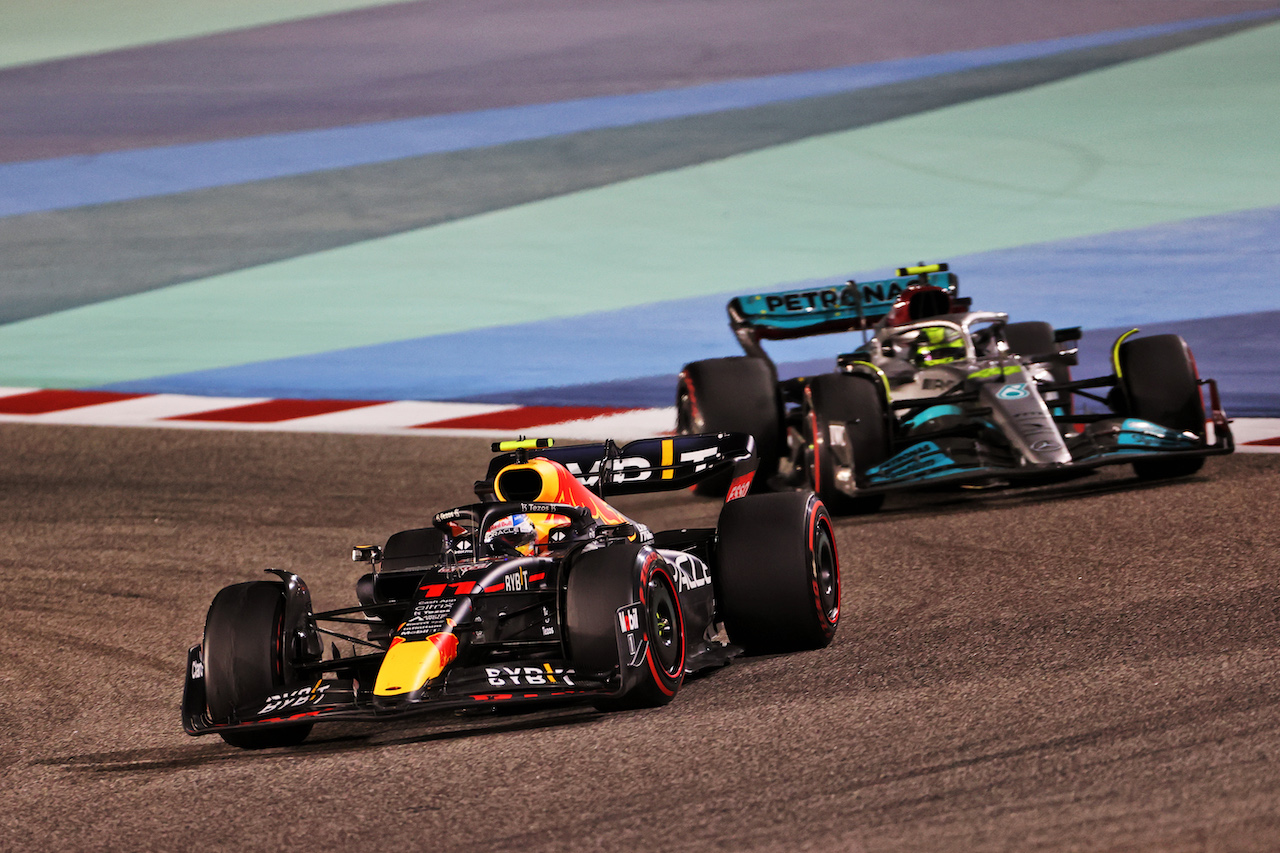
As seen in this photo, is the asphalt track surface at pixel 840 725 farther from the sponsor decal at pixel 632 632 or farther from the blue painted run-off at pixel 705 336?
the blue painted run-off at pixel 705 336

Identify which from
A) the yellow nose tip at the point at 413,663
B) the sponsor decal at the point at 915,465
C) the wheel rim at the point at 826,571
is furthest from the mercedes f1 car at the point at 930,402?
the yellow nose tip at the point at 413,663

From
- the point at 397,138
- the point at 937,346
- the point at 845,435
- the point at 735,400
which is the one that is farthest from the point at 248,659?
the point at 397,138

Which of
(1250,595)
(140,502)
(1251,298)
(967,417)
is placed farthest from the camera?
(1251,298)

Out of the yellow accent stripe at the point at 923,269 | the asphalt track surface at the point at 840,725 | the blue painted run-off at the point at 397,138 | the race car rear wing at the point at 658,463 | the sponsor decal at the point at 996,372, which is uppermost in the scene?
the blue painted run-off at the point at 397,138

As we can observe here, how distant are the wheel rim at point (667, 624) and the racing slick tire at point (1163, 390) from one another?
183 inches

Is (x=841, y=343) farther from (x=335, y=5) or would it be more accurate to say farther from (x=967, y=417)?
(x=335, y=5)

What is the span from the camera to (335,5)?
27344mm

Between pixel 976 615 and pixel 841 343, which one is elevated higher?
pixel 841 343

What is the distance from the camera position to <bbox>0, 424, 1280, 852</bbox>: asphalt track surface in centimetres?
494

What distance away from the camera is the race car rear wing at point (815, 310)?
38.1 feet

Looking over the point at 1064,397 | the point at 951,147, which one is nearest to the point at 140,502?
the point at 1064,397

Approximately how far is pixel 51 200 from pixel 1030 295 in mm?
11169

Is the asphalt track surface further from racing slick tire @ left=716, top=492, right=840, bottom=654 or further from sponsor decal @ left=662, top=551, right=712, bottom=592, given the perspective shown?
sponsor decal @ left=662, top=551, right=712, bottom=592

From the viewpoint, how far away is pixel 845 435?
1016 cm
